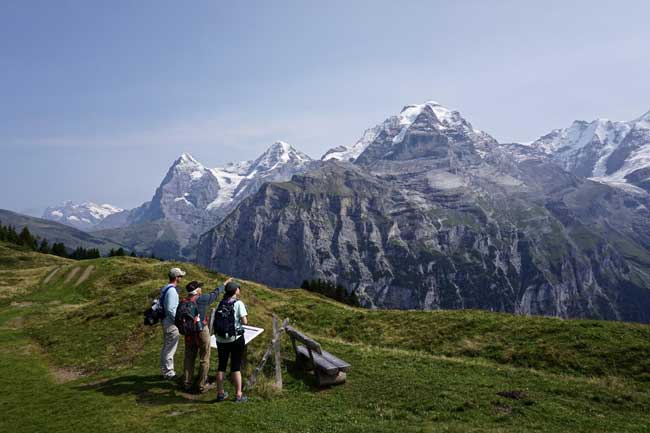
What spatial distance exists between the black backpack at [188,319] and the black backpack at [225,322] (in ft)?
5.85

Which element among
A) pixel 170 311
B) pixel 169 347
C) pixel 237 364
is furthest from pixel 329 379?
pixel 170 311

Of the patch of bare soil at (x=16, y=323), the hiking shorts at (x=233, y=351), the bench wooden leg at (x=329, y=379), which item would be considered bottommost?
the patch of bare soil at (x=16, y=323)

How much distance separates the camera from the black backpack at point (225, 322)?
1741 centimetres

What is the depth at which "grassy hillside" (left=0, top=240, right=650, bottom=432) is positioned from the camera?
16.1 m

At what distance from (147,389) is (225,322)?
585 cm

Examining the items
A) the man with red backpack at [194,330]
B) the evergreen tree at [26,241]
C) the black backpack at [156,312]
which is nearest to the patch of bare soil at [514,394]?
the man with red backpack at [194,330]

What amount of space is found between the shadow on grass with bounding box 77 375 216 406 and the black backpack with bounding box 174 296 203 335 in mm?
2749

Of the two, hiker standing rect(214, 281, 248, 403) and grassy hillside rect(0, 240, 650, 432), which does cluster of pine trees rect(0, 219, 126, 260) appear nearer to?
grassy hillside rect(0, 240, 650, 432)

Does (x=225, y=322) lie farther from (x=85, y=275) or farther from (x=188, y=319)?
(x=85, y=275)

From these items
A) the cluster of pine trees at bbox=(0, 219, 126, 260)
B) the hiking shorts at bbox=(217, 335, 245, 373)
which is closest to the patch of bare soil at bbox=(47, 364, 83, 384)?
the hiking shorts at bbox=(217, 335, 245, 373)

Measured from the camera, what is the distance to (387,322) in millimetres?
38594

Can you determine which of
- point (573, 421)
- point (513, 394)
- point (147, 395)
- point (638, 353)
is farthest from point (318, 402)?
point (638, 353)

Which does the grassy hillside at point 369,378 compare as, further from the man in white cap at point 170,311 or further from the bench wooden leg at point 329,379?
the man in white cap at point 170,311

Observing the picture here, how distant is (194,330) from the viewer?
18812 millimetres
